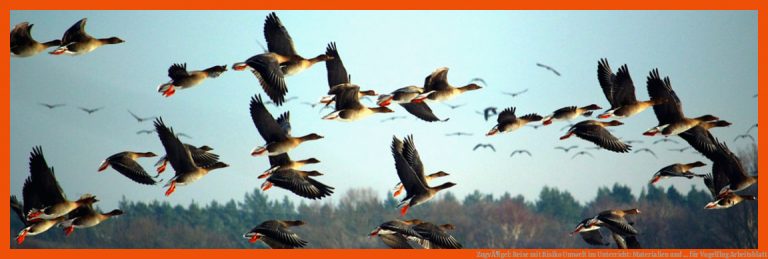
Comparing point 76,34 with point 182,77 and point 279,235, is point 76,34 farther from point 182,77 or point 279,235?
point 279,235

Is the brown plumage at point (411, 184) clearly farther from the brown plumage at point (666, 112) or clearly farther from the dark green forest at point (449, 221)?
the dark green forest at point (449, 221)

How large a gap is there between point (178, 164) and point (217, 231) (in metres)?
72.4

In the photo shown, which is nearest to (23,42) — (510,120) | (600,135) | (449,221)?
(510,120)

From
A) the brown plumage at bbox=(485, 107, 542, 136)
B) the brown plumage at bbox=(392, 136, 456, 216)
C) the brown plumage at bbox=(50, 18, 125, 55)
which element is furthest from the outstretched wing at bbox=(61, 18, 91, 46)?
the brown plumage at bbox=(485, 107, 542, 136)

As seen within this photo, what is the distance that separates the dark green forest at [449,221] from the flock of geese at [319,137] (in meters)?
52.9

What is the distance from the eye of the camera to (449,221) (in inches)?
3282

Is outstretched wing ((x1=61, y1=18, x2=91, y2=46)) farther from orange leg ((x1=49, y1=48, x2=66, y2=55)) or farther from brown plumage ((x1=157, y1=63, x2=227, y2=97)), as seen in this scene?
brown plumage ((x1=157, y1=63, x2=227, y2=97))

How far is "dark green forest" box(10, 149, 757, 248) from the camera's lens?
3066 inches

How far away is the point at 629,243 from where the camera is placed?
19.1 meters

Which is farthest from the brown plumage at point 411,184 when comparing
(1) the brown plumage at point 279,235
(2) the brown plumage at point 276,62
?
(2) the brown plumage at point 276,62

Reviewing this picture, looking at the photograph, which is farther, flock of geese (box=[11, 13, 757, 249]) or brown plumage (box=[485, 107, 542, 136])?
brown plumage (box=[485, 107, 542, 136])

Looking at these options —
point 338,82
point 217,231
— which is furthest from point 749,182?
point 217,231

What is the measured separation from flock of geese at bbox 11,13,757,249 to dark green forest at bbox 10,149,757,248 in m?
52.9

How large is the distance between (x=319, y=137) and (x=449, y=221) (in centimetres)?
6480
